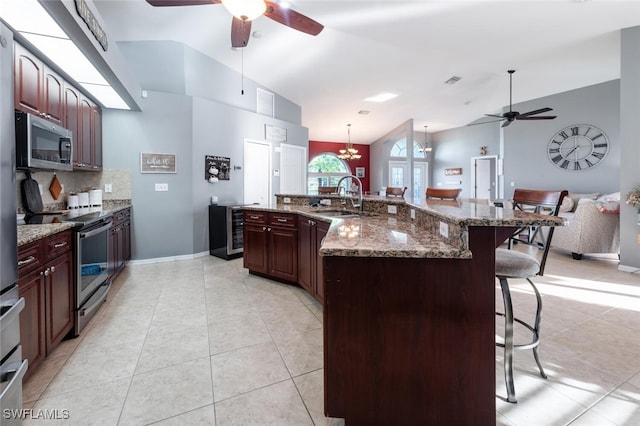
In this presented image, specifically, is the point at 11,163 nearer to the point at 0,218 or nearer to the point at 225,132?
the point at 0,218

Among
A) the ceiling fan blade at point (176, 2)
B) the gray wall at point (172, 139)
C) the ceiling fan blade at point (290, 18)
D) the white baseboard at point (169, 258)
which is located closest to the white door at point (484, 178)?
the gray wall at point (172, 139)

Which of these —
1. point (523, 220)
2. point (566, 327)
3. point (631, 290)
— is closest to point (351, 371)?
point (523, 220)

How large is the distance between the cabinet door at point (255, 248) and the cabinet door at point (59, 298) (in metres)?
1.75

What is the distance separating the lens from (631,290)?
3191mm

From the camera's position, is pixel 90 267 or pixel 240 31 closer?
pixel 90 267

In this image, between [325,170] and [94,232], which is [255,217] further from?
[325,170]

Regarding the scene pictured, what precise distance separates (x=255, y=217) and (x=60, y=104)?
6.93 ft

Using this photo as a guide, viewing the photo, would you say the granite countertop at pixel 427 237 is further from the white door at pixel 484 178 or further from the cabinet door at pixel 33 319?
the white door at pixel 484 178

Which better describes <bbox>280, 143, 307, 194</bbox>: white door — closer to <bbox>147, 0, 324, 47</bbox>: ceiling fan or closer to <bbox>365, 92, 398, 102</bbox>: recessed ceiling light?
<bbox>365, 92, 398, 102</bbox>: recessed ceiling light

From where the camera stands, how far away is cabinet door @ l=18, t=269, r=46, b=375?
5.19 feet

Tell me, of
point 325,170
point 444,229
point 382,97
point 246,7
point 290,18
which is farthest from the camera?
point 325,170

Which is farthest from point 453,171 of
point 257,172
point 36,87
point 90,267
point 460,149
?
point 36,87

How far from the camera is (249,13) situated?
2.27 meters

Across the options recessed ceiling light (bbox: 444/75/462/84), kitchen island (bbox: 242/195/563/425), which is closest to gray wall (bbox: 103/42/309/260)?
kitchen island (bbox: 242/195/563/425)
